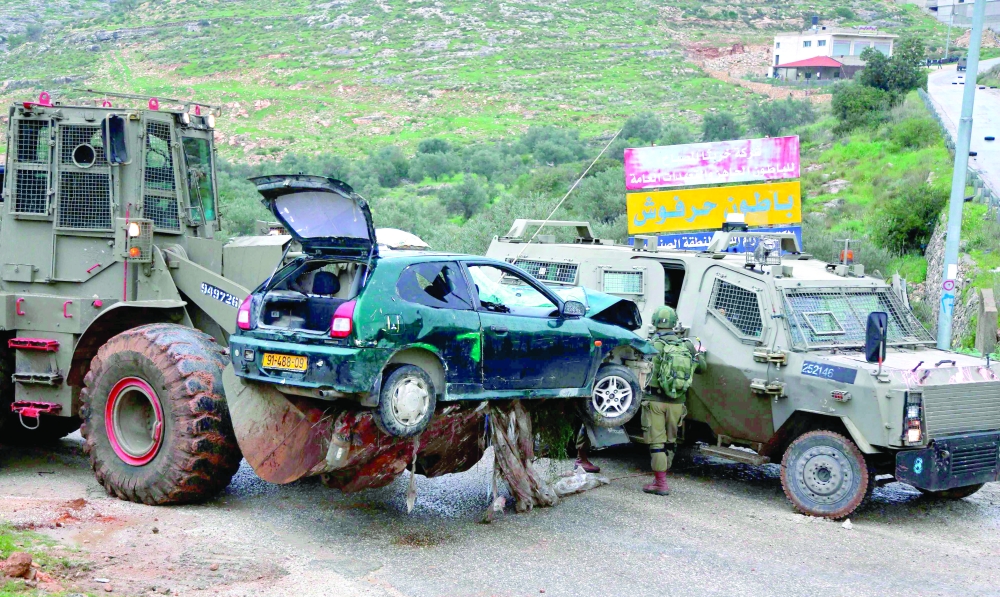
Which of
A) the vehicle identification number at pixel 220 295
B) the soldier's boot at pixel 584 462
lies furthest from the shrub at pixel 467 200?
the vehicle identification number at pixel 220 295

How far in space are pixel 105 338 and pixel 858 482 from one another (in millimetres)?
6614

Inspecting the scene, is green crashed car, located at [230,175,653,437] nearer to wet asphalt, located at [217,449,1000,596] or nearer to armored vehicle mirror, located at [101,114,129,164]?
wet asphalt, located at [217,449,1000,596]

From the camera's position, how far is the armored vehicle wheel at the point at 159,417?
8.04 meters

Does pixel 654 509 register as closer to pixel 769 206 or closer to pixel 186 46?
pixel 769 206

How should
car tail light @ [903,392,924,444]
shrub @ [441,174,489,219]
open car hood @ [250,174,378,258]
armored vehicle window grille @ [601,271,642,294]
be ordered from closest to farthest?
open car hood @ [250,174,378,258]
car tail light @ [903,392,924,444]
armored vehicle window grille @ [601,271,642,294]
shrub @ [441,174,489,219]

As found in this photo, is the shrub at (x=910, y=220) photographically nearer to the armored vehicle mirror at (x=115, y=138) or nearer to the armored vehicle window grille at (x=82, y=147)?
the armored vehicle mirror at (x=115, y=138)

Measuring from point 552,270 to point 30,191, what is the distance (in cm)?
525

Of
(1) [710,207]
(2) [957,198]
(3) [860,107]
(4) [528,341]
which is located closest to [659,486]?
(4) [528,341]

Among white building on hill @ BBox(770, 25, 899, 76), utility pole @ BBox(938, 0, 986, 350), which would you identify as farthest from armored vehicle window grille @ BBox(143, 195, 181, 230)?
white building on hill @ BBox(770, 25, 899, 76)

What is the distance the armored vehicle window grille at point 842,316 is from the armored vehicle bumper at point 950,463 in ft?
3.97

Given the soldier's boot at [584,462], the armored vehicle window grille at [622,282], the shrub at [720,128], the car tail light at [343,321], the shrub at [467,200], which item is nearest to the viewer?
the car tail light at [343,321]

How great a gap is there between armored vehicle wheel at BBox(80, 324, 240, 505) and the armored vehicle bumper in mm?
5467

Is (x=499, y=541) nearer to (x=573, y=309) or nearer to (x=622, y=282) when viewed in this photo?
(x=573, y=309)

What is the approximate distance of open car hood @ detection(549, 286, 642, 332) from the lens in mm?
8953
